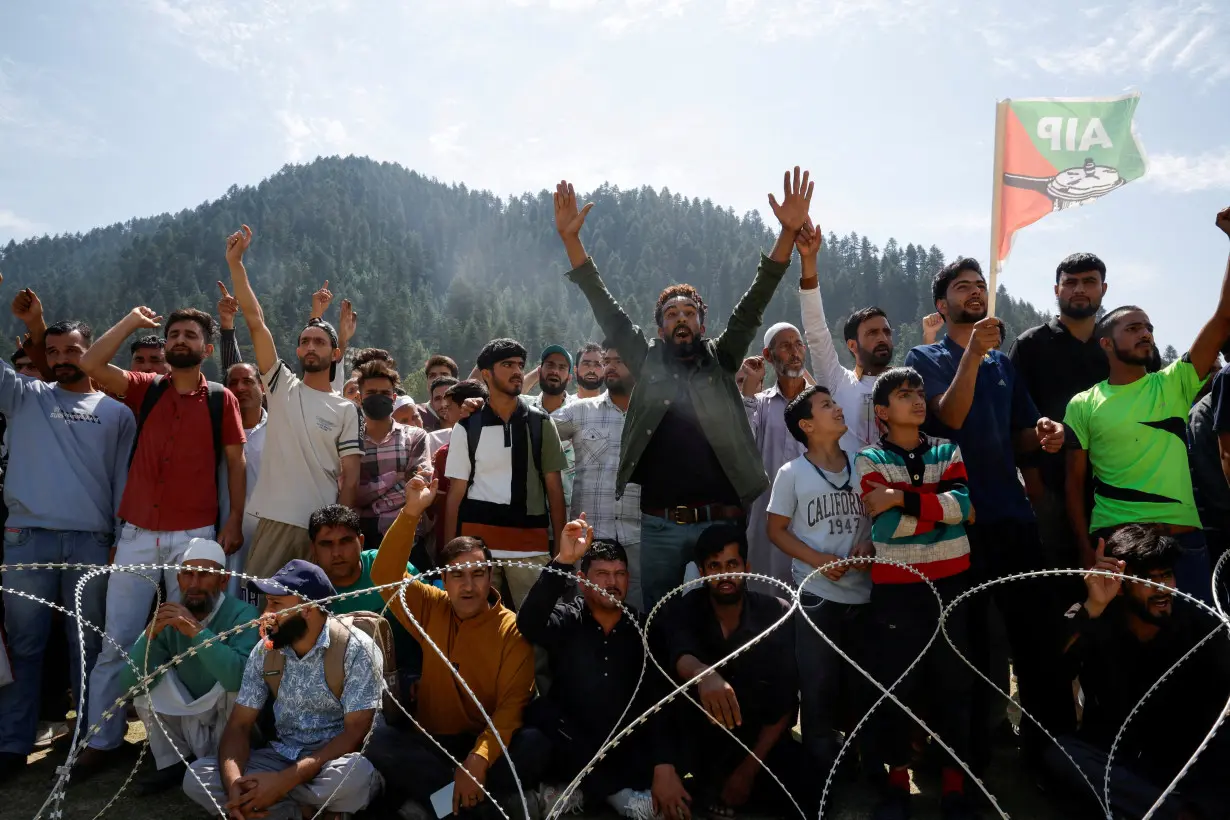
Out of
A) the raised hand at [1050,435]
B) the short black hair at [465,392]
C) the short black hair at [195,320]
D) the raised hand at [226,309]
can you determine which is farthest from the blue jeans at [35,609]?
the raised hand at [1050,435]

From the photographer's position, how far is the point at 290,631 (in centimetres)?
469

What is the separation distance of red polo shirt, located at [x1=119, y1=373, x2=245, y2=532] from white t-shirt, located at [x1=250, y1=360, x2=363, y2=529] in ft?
0.96

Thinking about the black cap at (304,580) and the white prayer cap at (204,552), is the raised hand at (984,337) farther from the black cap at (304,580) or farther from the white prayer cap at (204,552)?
the white prayer cap at (204,552)

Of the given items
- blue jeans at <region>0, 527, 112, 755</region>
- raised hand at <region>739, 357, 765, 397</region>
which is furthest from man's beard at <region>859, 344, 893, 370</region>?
blue jeans at <region>0, 527, 112, 755</region>

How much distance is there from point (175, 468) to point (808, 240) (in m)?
4.62

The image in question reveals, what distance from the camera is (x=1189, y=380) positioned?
16.5ft

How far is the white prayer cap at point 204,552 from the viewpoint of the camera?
5309 mm

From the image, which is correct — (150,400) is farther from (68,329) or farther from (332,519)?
(332,519)

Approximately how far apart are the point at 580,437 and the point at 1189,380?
4.07 meters

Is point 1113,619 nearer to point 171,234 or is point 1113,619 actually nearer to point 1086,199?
point 1086,199

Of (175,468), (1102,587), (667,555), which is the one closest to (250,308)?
(175,468)

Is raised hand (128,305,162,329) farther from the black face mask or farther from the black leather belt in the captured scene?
the black leather belt

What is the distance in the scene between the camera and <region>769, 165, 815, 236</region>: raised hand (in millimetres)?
5133

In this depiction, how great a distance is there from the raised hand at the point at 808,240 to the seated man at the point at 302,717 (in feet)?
12.1
